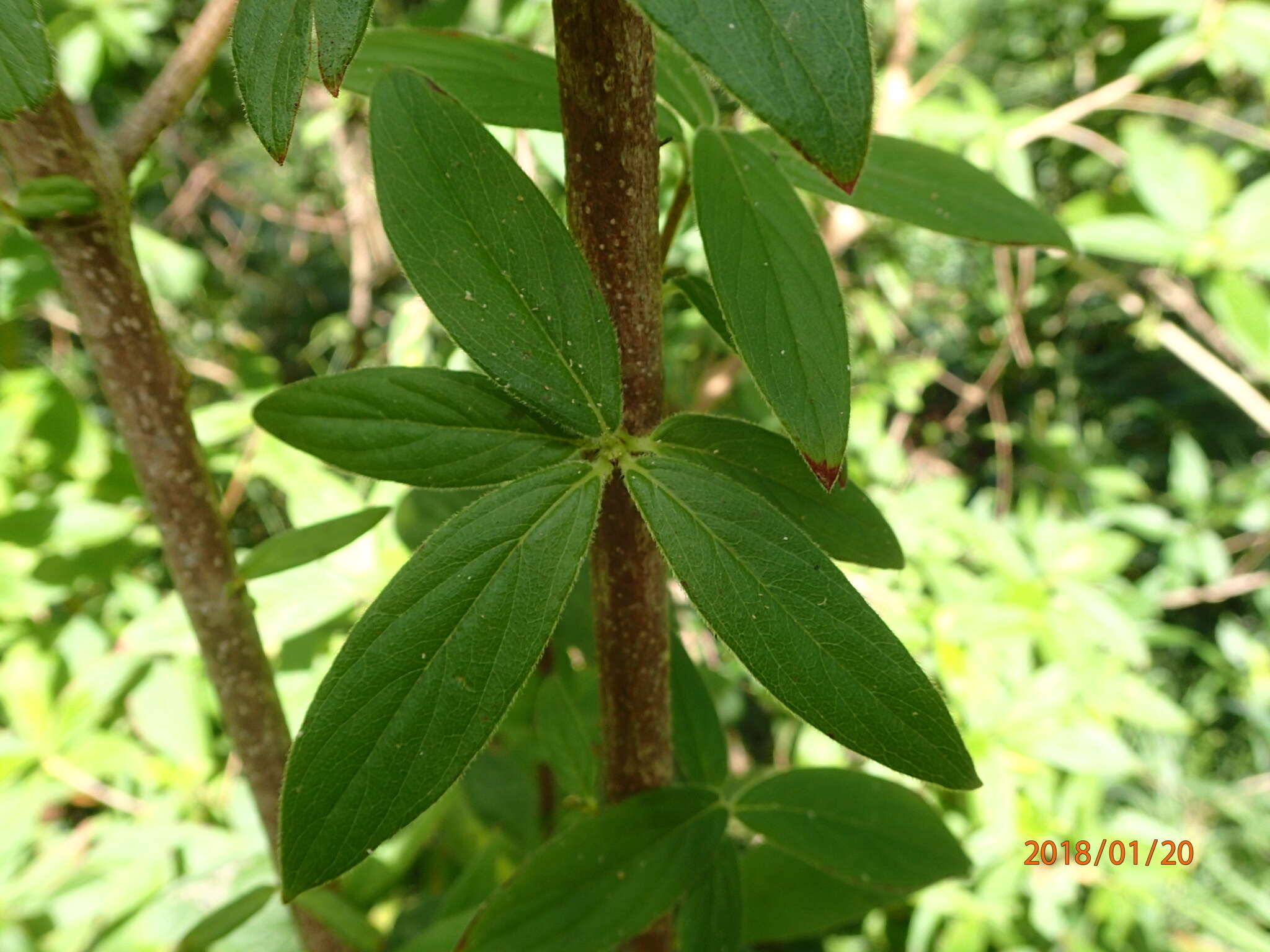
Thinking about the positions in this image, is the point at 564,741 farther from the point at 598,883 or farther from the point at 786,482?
the point at 786,482

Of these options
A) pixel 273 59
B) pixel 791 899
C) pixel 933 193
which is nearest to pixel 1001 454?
pixel 791 899

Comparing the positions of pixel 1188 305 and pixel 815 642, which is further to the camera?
pixel 1188 305

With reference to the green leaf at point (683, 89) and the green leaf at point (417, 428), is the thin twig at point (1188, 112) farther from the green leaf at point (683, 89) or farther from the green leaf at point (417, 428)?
the green leaf at point (417, 428)

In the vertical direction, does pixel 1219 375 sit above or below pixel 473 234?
above

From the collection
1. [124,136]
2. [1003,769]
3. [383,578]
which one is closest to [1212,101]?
[1003,769]
